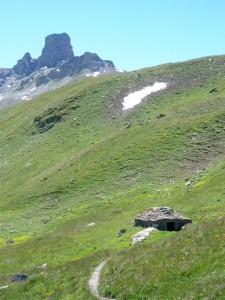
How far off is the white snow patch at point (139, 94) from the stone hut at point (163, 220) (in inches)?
2925

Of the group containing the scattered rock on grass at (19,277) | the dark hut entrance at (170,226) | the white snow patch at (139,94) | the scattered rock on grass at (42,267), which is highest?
the white snow patch at (139,94)

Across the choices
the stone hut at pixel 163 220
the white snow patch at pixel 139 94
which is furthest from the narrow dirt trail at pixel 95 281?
the white snow patch at pixel 139 94

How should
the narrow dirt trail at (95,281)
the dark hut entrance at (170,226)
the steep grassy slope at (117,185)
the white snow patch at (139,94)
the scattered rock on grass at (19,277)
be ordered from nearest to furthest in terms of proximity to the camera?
the narrow dirt trail at (95,281) → the steep grassy slope at (117,185) → the scattered rock on grass at (19,277) → the dark hut entrance at (170,226) → the white snow patch at (139,94)

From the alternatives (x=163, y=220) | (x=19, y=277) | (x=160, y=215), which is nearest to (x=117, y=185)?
(x=160, y=215)

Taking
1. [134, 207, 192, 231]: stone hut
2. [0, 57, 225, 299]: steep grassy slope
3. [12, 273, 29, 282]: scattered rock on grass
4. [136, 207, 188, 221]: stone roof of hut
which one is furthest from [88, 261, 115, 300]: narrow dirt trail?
[136, 207, 188, 221]: stone roof of hut

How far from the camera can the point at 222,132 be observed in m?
79.5

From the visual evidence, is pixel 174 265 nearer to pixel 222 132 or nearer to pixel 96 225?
pixel 96 225

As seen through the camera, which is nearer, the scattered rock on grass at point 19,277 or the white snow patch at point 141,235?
the scattered rock on grass at point 19,277

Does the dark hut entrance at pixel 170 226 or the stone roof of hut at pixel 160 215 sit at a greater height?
the stone roof of hut at pixel 160 215

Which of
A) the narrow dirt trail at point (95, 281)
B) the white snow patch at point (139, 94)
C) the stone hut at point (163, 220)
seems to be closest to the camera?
the narrow dirt trail at point (95, 281)

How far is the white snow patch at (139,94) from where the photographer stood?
382 ft

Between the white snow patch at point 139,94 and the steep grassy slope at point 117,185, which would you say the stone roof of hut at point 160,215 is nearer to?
the steep grassy slope at point 117,185

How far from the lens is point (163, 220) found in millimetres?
39688

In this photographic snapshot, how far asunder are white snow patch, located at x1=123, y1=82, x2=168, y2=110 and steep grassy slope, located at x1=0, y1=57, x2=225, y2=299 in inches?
105
